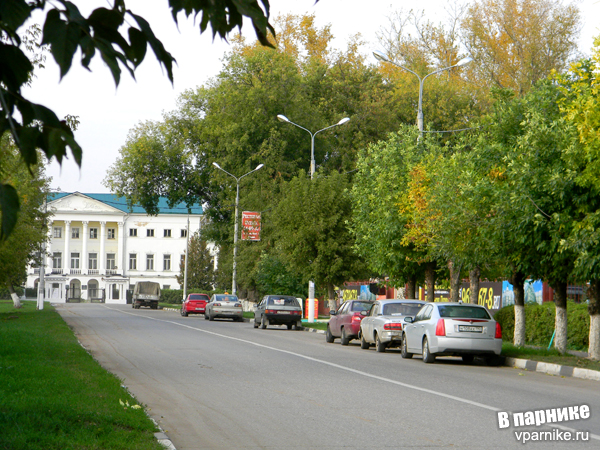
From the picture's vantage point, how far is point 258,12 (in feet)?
10.5

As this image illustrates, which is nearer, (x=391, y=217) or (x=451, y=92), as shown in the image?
(x=391, y=217)

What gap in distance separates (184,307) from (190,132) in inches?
518

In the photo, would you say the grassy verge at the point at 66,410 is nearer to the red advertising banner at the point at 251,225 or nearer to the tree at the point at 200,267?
the red advertising banner at the point at 251,225

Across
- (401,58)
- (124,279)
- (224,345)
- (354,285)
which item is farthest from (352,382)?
(124,279)

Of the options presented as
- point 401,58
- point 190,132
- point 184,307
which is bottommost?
point 184,307

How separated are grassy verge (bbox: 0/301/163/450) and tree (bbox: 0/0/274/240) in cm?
500

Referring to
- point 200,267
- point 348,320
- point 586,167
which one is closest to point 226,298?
point 348,320

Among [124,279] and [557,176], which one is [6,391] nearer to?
[557,176]

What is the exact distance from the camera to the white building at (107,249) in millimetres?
109875

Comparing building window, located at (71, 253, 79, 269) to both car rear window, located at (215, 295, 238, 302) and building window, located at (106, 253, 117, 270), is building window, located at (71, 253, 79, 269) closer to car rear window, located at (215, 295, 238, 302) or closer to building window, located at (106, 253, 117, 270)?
building window, located at (106, 253, 117, 270)

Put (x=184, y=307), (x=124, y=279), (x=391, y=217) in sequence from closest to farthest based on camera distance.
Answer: (x=391, y=217) < (x=184, y=307) < (x=124, y=279)

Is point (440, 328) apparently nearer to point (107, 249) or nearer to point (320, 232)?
point (320, 232)

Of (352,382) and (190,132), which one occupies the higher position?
(190,132)

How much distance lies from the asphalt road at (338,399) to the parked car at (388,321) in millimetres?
1644
